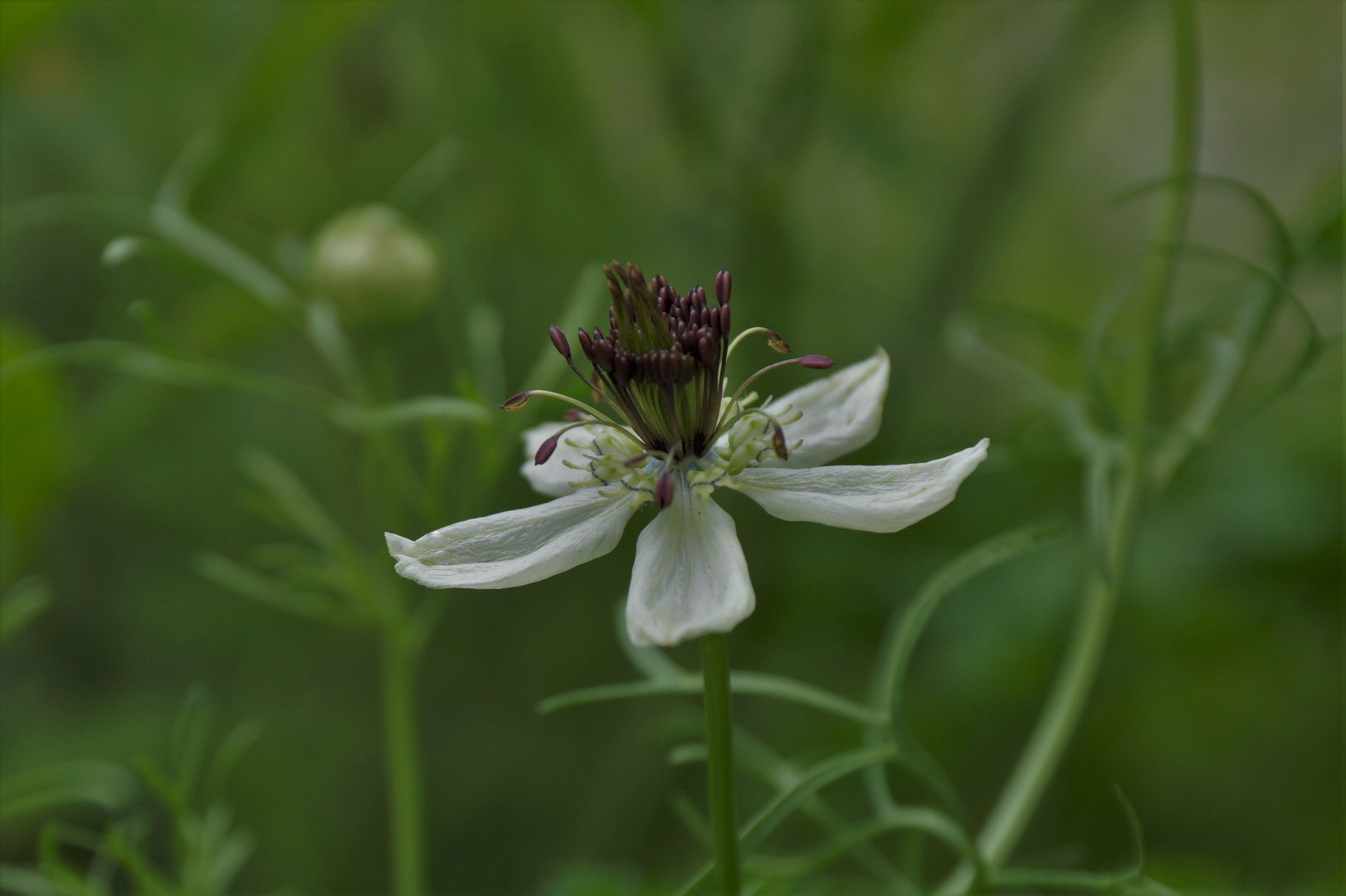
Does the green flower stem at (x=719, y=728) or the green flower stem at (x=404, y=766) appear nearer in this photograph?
the green flower stem at (x=719, y=728)

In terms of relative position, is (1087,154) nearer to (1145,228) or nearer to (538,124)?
(1145,228)

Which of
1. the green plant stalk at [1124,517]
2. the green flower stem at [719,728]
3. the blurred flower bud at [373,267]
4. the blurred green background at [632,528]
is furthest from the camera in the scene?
the blurred green background at [632,528]

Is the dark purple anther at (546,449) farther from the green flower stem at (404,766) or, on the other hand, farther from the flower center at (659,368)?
the green flower stem at (404,766)

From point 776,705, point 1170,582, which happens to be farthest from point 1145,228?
point 776,705

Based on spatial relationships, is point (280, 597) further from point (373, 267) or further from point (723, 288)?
point (723, 288)

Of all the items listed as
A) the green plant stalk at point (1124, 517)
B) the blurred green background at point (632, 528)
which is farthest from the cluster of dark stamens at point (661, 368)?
the blurred green background at point (632, 528)

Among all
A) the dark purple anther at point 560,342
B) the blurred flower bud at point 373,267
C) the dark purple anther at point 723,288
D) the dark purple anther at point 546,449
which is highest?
the blurred flower bud at point 373,267

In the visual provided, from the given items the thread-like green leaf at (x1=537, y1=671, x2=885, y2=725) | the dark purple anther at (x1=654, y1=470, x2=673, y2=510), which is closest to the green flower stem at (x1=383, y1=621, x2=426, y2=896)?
the thread-like green leaf at (x1=537, y1=671, x2=885, y2=725)
